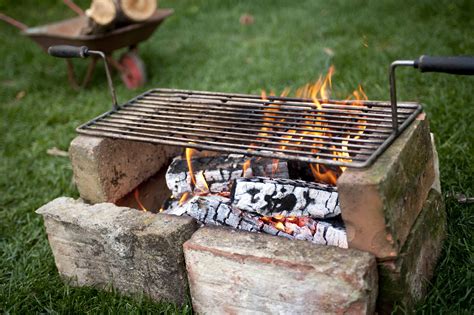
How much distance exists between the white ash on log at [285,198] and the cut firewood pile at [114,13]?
11.7 ft

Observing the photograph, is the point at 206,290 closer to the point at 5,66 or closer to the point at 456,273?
the point at 456,273

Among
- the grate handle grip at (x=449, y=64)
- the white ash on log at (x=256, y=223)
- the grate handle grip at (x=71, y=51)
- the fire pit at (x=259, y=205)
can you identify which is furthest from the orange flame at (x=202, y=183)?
the grate handle grip at (x=449, y=64)

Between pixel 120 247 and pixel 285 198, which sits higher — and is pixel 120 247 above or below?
below

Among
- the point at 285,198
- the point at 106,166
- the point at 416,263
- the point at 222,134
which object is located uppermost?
the point at 222,134

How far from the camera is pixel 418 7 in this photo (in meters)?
6.90

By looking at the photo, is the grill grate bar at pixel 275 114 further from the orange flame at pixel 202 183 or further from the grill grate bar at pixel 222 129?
the orange flame at pixel 202 183

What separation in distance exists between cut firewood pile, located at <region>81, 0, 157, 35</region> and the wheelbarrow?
0.23 feet

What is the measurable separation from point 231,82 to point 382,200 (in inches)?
148

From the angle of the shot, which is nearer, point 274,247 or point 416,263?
point 274,247

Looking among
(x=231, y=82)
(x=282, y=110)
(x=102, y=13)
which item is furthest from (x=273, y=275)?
(x=102, y=13)

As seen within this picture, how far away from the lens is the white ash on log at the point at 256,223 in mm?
2590

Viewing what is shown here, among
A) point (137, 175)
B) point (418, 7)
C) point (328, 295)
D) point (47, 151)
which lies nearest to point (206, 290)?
point (328, 295)

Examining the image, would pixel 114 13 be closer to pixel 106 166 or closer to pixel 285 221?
pixel 106 166

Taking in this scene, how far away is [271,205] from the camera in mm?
2707
